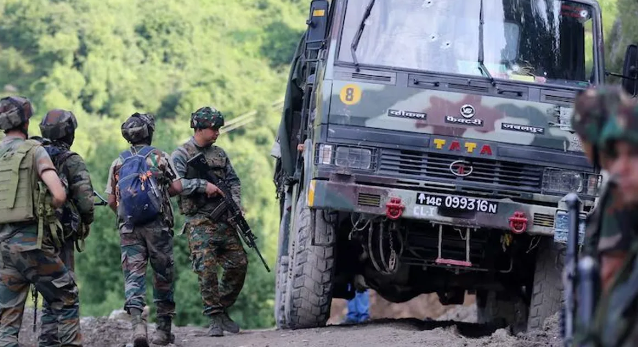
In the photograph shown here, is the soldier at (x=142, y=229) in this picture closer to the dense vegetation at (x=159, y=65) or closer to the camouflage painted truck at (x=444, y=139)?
the camouflage painted truck at (x=444, y=139)

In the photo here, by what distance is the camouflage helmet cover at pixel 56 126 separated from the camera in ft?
26.2

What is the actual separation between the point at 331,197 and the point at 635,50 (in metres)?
2.53

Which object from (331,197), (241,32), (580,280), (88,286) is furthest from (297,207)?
(241,32)

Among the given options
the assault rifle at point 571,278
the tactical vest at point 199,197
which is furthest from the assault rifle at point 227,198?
the assault rifle at point 571,278

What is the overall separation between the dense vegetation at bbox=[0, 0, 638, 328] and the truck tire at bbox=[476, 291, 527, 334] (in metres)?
25.9

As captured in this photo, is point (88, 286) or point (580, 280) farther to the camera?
point (88, 286)

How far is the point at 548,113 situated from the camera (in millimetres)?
9258

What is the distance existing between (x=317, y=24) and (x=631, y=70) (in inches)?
90.2

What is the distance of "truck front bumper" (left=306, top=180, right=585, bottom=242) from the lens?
355 inches

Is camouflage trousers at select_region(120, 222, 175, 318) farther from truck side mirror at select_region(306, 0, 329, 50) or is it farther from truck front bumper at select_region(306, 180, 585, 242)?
truck side mirror at select_region(306, 0, 329, 50)

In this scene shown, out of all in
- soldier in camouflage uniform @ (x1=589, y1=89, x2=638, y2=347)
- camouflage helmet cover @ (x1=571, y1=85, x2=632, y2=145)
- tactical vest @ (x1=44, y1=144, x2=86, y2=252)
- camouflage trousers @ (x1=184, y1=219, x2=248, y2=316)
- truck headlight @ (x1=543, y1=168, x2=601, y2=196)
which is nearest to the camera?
soldier in camouflage uniform @ (x1=589, y1=89, x2=638, y2=347)

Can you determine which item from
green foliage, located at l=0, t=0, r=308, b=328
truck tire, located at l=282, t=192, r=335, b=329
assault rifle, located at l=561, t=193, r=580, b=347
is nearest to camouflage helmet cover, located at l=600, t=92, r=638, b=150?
assault rifle, located at l=561, t=193, r=580, b=347

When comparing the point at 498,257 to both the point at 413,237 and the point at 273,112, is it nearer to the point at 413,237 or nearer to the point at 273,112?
the point at 413,237

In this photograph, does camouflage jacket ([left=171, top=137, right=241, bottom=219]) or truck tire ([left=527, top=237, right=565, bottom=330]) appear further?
camouflage jacket ([left=171, top=137, right=241, bottom=219])
